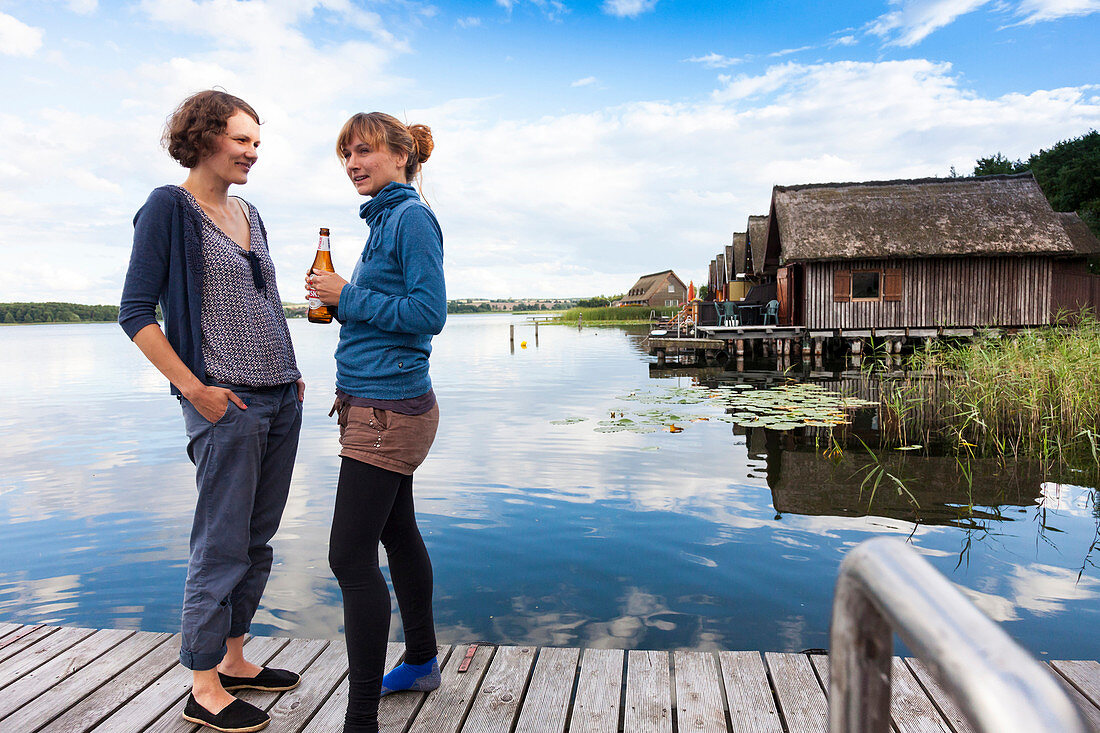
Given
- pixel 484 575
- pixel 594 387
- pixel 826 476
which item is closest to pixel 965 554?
pixel 826 476

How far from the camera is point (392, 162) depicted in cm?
223

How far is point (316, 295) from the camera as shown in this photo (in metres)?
2.17

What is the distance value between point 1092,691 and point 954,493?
4.04 meters

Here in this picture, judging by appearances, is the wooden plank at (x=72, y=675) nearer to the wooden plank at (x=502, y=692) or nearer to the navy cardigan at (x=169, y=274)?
the navy cardigan at (x=169, y=274)

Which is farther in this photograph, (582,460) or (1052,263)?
(1052,263)

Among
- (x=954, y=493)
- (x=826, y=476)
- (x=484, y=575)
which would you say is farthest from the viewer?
(x=826, y=476)

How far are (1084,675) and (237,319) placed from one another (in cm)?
326

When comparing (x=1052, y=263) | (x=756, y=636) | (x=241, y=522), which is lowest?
(x=756, y=636)

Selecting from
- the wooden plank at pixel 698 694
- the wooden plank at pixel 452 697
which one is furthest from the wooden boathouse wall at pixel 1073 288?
the wooden plank at pixel 452 697

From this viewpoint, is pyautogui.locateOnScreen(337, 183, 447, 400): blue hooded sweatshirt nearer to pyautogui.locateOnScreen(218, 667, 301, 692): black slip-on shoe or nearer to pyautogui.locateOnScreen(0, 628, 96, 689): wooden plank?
pyautogui.locateOnScreen(218, 667, 301, 692): black slip-on shoe

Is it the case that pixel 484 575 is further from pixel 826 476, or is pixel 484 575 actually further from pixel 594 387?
pixel 594 387

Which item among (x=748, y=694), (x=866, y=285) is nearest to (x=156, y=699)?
(x=748, y=694)

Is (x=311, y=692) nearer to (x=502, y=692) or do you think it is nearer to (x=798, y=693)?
(x=502, y=692)

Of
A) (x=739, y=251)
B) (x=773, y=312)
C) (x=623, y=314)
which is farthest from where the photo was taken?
(x=623, y=314)
